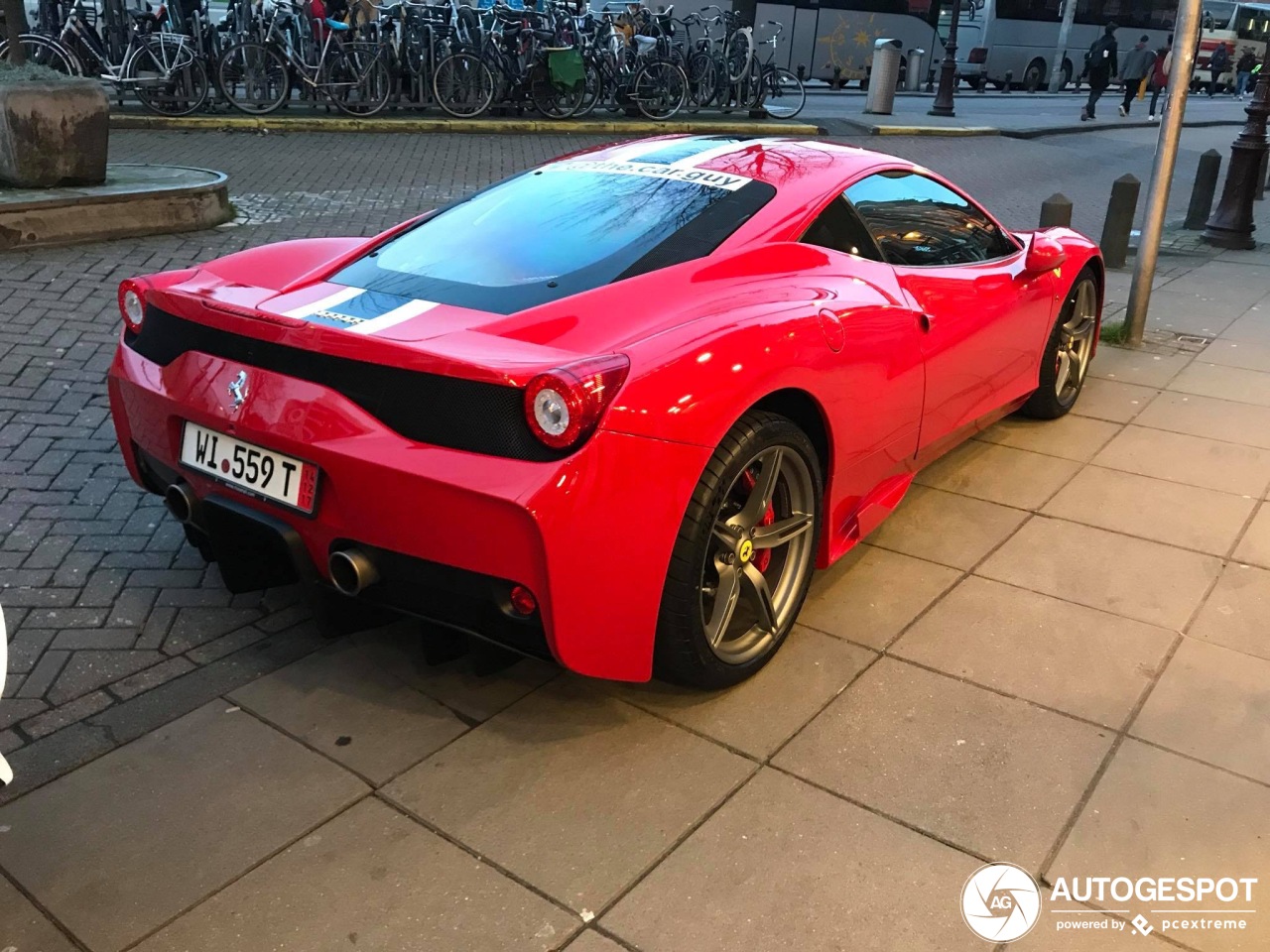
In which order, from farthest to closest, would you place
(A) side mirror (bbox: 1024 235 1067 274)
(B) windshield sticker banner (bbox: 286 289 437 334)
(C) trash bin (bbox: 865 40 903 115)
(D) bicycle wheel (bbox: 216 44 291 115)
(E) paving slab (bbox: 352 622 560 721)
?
1. (C) trash bin (bbox: 865 40 903 115)
2. (D) bicycle wheel (bbox: 216 44 291 115)
3. (A) side mirror (bbox: 1024 235 1067 274)
4. (E) paving slab (bbox: 352 622 560 721)
5. (B) windshield sticker banner (bbox: 286 289 437 334)

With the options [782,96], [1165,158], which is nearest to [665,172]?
[1165,158]

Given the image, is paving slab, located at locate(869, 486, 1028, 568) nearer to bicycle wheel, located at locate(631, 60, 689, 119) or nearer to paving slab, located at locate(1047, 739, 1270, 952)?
paving slab, located at locate(1047, 739, 1270, 952)

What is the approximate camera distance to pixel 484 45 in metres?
15.1

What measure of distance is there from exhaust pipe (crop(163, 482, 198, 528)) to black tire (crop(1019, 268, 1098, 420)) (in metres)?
3.67

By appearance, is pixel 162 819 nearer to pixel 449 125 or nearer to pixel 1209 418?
pixel 1209 418

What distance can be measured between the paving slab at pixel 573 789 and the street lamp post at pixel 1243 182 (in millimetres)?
9596

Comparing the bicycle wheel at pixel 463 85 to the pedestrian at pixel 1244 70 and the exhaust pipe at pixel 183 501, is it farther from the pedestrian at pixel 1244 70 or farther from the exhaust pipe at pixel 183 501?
the pedestrian at pixel 1244 70

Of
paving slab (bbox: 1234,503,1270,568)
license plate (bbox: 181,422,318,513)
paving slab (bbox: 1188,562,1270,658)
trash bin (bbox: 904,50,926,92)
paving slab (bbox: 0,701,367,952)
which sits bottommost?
paving slab (bbox: 0,701,367,952)

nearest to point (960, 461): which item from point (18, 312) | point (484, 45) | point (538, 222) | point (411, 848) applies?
point (538, 222)

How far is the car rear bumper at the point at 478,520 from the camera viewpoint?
97.2 inches

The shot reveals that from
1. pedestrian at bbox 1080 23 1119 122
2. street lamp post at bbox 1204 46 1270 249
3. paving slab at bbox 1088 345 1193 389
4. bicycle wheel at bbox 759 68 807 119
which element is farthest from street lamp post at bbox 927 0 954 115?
paving slab at bbox 1088 345 1193 389

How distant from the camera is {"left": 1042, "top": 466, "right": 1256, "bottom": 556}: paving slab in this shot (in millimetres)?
4200

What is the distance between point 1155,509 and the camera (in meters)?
4.44

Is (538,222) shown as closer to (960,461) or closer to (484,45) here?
(960,461)
